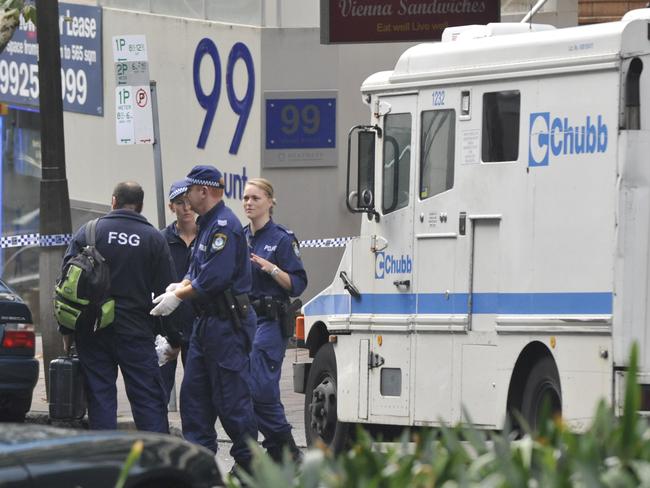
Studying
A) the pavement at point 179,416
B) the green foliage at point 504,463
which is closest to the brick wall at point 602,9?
the pavement at point 179,416

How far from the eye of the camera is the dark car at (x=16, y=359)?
39.3 feet

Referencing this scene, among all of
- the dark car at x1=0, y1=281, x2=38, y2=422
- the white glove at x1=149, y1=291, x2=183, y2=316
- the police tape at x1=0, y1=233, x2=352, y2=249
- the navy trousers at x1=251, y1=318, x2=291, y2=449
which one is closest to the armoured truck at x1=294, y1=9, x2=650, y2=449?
the navy trousers at x1=251, y1=318, x2=291, y2=449

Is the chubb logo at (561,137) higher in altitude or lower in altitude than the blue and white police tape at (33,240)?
higher

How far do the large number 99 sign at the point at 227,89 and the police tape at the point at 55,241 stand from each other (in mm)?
1562

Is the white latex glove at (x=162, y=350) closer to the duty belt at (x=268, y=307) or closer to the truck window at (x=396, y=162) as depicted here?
the duty belt at (x=268, y=307)

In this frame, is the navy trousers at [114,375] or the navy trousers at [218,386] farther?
the navy trousers at [114,375]

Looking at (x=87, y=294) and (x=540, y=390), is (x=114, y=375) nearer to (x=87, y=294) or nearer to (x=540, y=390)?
(x=87, y=294)

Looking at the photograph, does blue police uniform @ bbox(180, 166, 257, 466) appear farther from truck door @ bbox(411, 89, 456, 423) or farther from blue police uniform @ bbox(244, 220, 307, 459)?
truck door @ bbox(411, 89, 456, 423)

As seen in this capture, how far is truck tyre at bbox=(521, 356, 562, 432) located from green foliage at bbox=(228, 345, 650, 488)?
4.80 m

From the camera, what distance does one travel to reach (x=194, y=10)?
64.2ft

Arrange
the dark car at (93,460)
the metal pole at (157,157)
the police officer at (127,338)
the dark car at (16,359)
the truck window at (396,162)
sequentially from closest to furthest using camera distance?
the dark car at (93,460)
the police officer at (127,338)
the truck window at (396,162)
the dark car at (16,359)
the metal pole at (157,157)

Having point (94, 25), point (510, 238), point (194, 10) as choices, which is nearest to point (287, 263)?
point (510, 238)

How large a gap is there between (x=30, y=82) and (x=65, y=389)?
1396 cm

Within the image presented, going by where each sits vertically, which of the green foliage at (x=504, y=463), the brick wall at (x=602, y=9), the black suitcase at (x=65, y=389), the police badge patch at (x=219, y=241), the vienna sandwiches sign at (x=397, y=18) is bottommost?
the black suitcase at (x=65, y=389)
